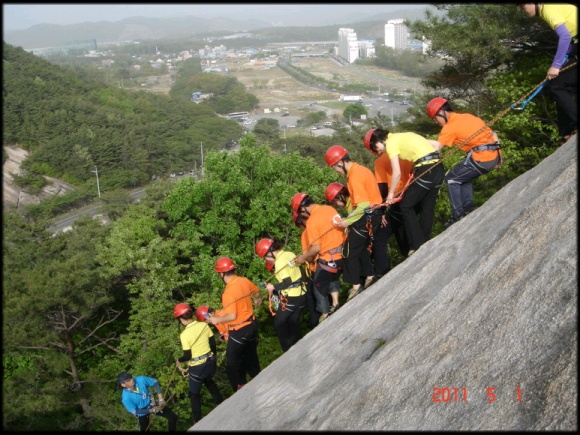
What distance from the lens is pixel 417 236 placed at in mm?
6367

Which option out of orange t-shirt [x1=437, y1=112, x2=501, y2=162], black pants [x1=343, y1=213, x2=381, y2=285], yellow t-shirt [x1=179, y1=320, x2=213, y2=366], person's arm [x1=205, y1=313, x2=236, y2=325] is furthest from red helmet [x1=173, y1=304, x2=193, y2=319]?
orange t-shirt [x1=437, y1=112, x2=501, y2=162]

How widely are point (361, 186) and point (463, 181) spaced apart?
1.21 m

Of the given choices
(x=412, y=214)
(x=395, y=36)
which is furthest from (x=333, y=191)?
(x=395, y=36)

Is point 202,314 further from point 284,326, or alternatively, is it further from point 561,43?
point 561,43

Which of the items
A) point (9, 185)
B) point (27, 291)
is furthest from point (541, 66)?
point (9, 185)

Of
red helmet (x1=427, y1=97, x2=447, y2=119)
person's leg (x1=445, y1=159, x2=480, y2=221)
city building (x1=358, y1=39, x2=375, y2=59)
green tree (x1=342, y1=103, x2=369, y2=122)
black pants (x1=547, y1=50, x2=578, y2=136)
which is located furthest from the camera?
city building (x1=358, y1=39, x2=375, y2=59)

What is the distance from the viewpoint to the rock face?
9.68 ft

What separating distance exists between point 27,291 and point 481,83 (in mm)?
15860

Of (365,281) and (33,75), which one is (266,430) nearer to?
(365,281)

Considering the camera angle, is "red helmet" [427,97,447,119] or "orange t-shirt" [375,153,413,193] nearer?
"red helmet" [427,97,447,119]

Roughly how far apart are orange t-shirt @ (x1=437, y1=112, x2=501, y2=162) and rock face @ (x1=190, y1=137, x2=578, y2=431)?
65 cm

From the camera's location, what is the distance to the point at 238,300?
6117 millimetres

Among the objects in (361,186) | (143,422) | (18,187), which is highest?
(361,186)

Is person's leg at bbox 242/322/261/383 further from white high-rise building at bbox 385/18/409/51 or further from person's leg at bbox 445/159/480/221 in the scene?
white high-rise building at bbox 385/18/409/51
